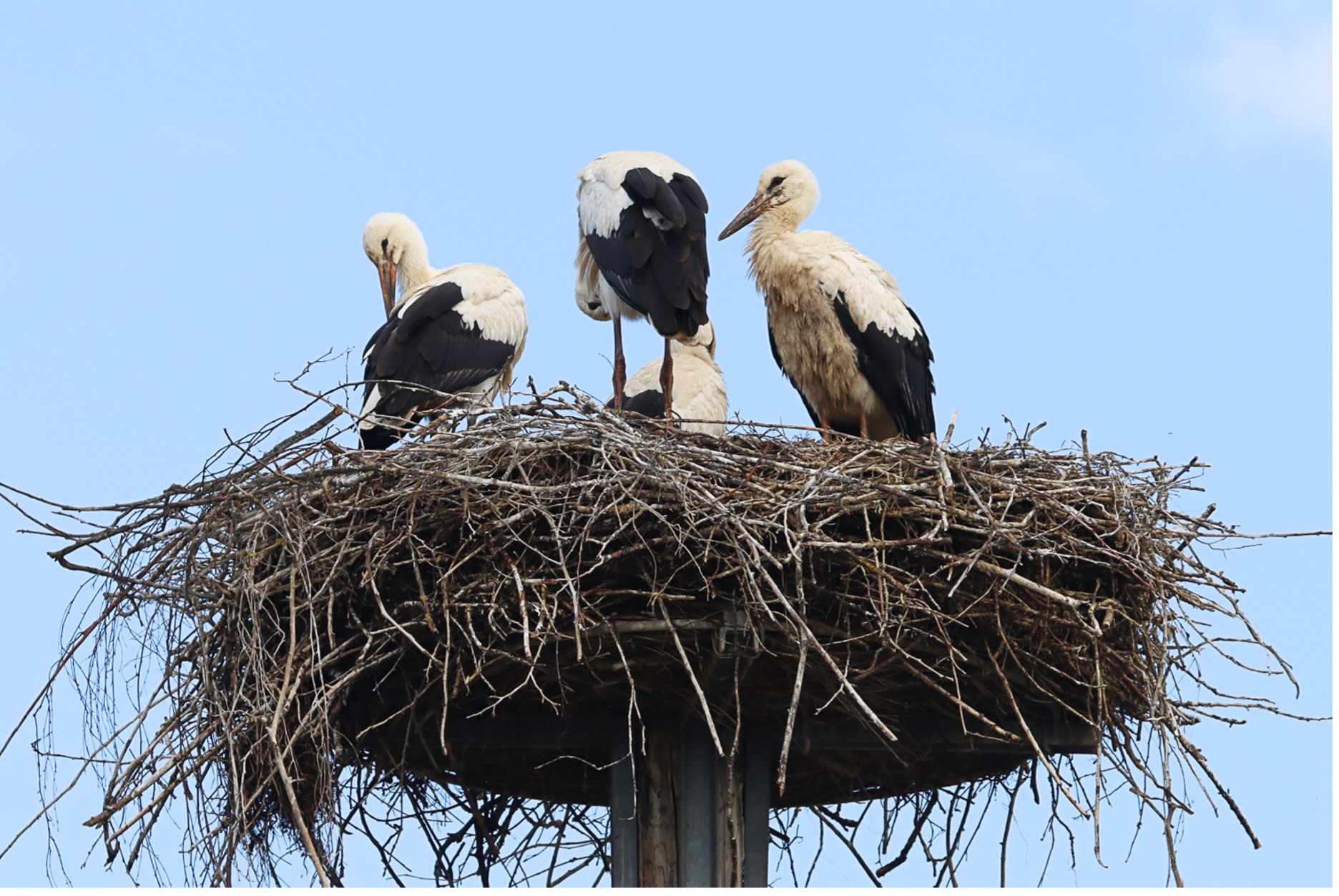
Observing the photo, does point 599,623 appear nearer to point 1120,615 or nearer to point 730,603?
point 730,603

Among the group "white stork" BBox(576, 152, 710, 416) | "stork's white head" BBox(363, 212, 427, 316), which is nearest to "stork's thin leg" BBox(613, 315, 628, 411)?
"white stork" BBox(576, 152, 710, 416)

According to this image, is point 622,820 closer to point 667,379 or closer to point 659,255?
point 667,379

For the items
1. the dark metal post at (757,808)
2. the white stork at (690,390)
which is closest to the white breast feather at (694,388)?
the white stork at (690,390)

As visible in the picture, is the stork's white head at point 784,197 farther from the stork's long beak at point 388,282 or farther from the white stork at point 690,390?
the stork's long beak at point 388,282

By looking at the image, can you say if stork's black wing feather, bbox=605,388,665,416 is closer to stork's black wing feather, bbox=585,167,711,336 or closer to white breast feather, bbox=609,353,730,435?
white breast feather, bbox=609,353,730,435

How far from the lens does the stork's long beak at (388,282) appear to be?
30.1 ft

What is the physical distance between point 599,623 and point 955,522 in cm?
115

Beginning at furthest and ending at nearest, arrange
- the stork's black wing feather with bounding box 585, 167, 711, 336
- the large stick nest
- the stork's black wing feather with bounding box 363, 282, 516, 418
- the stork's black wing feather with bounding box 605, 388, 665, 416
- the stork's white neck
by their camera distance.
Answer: the stork's white neck < the stork's black wing feather with bounding box 605, 388, 665, 416 < the stork's black wing feather with bounding box 363, 282, 516, 418 < the stork's black wing feather with bounding box 585, 167, 711, 336 < the large stick nest

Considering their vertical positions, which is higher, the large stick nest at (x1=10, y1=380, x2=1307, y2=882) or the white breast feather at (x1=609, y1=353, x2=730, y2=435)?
the white breast feather at (x1=609, y1=353, x2=730, y2=435)

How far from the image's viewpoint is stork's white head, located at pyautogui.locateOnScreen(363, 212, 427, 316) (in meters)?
9.15

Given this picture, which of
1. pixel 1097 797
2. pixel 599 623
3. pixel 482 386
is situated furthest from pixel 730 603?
pixel 482 386

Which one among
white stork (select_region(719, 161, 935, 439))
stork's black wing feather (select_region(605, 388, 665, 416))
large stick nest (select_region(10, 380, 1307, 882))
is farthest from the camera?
stork's black wing feather (select_region(605, 388, 665, 416))

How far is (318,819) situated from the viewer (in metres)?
6.07

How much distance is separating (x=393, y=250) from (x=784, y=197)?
191 cm
